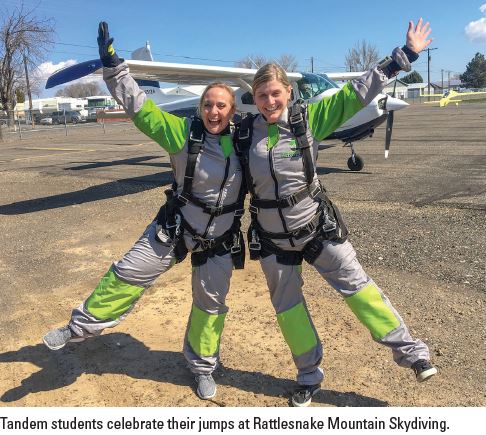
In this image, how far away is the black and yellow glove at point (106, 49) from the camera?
9.57ft

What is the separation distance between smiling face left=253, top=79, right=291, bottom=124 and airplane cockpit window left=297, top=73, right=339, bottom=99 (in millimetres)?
10389

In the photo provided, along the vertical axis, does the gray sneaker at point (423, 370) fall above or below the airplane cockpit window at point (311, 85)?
below

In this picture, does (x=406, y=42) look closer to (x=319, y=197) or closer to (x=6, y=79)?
(x=319, y=197)

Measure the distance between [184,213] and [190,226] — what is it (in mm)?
97

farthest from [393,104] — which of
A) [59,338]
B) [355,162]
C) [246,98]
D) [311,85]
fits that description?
[59,338]

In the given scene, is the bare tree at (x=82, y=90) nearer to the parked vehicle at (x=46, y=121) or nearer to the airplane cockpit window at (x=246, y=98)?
the parked vehicle at (x=46, y=121)

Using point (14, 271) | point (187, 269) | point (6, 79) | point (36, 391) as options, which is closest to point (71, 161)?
point (14, 271)

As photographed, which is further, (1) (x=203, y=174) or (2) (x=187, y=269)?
(2) (x=187, y=269)

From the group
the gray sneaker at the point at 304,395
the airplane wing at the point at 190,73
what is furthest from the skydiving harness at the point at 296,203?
the airplane wing at the point at 190,73

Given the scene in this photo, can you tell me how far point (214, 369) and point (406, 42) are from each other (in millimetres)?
2598

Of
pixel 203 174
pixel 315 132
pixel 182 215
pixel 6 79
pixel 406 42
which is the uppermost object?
pixel 6 79

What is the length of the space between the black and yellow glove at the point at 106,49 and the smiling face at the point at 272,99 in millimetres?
920

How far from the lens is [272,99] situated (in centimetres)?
280
